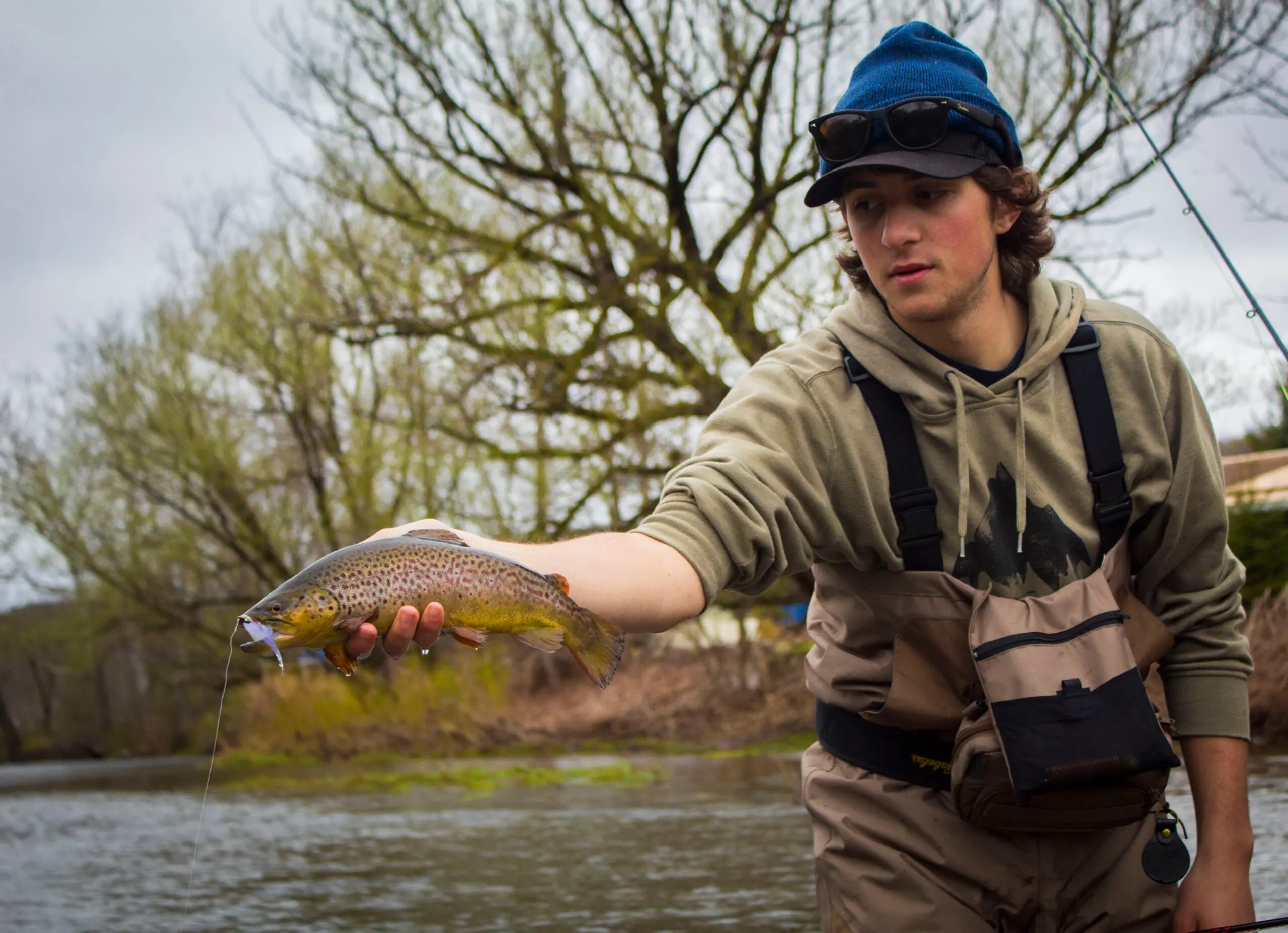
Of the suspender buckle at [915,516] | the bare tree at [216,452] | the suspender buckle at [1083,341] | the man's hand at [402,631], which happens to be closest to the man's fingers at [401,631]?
the man's hand at [402,631]

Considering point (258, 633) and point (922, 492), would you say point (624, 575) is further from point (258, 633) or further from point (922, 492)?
point (922, 492)

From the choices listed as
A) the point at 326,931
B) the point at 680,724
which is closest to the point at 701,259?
the point at 680,724

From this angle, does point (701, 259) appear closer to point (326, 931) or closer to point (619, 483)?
point (619, 483)

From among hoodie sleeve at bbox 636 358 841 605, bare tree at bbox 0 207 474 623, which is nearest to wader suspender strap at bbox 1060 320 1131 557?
hoodie sleeve at bbox 636 358 841 605

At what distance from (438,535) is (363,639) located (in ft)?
0.68

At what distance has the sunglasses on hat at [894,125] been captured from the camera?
8.73 feet

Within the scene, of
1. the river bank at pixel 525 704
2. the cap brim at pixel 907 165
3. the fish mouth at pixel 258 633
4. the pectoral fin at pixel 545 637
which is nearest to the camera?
the fish mouth at pixel 258 633

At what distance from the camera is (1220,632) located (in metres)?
2.96

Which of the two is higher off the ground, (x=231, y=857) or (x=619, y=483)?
(x=619, y=483)

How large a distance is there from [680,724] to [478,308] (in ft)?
21.0

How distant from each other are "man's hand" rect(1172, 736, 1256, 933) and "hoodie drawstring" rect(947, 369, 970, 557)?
2.65ft

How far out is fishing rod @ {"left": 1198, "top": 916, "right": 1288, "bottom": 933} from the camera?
8.61 ft

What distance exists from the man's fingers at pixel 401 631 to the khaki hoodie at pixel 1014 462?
61 centimetres

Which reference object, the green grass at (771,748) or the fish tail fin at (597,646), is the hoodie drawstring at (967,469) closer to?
the fish tail fin at (597,646)
